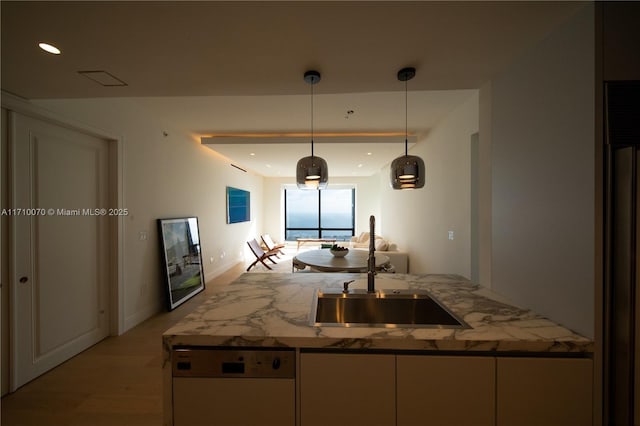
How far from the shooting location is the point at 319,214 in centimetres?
975

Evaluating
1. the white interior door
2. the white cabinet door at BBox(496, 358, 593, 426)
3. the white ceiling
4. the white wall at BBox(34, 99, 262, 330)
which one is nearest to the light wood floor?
the white interior door

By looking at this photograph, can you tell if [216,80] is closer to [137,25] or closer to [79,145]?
[137,25]

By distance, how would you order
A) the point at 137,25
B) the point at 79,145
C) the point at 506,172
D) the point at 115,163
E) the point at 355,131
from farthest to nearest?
the point at 355,131 < the point at 115,163 < the point at 79,145 < the point at 506,172 < the point at 137,25

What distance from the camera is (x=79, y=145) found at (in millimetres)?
2502

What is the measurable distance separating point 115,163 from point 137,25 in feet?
6.91

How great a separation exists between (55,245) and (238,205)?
4.40 metres

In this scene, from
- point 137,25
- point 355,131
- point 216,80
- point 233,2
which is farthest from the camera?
point 355,131

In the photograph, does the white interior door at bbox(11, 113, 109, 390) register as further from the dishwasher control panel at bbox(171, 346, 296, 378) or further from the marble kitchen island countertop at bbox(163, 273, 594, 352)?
the dishwasher control panel at bbox(171, 346, 296, 378)

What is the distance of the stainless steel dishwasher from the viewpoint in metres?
1.07

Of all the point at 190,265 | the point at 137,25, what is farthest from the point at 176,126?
the point at 137,25

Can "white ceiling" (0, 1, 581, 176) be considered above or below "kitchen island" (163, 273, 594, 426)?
above

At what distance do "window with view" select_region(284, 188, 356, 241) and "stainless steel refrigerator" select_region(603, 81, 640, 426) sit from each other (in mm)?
8516

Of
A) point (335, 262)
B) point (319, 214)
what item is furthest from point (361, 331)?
point (319, 214)

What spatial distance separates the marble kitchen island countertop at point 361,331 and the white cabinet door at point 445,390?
0.21 feet
